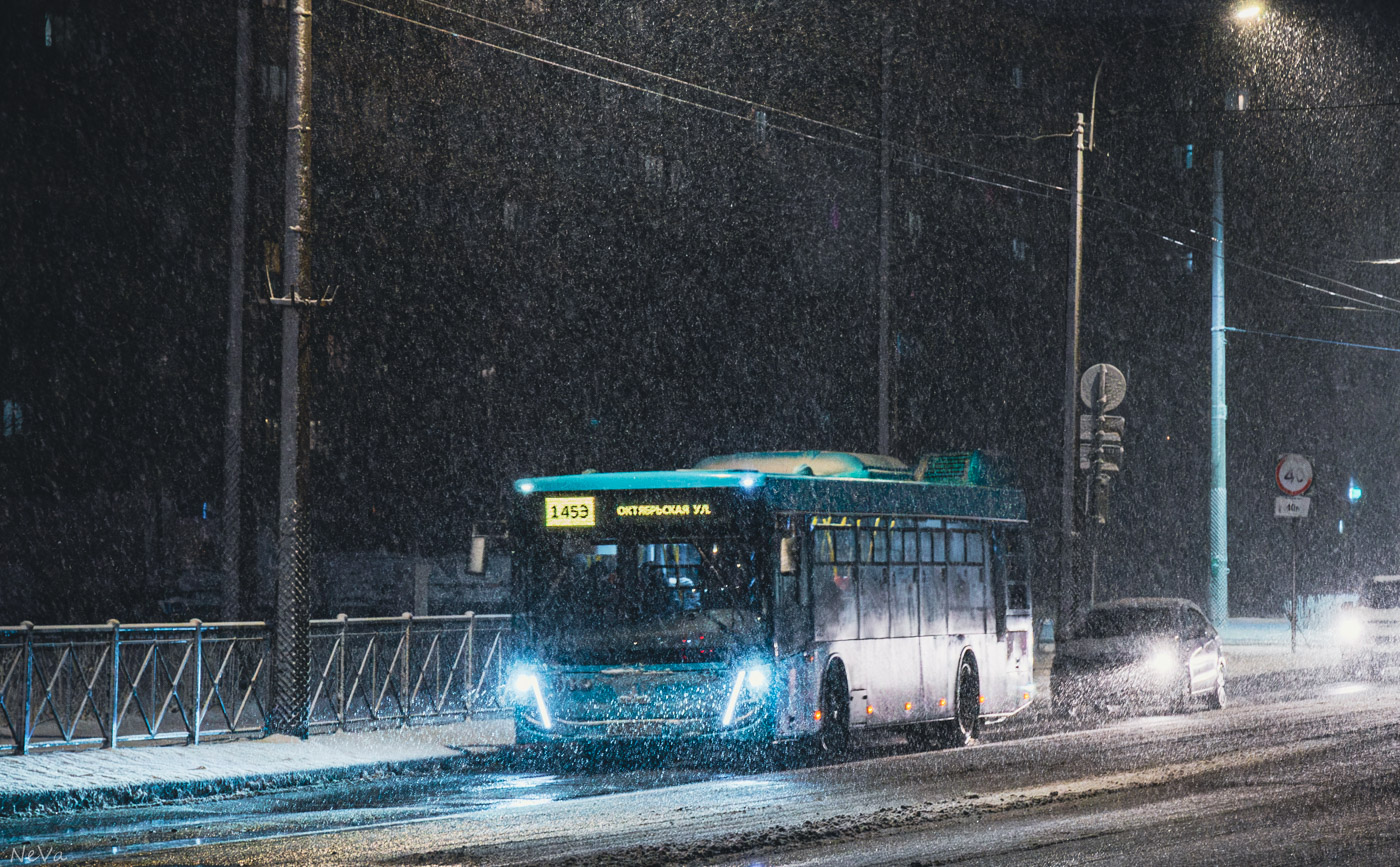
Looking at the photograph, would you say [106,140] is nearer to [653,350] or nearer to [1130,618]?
[653,350]

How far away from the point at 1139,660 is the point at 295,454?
10.8 meters

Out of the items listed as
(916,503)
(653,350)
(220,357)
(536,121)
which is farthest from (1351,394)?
(916,503)

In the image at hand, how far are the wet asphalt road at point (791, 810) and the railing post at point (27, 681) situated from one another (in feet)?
7.91

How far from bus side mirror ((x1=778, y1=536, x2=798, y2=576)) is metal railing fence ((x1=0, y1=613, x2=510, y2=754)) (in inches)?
177

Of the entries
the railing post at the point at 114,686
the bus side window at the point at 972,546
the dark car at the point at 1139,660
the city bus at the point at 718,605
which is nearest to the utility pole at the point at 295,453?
the railing post at the point at 114,686

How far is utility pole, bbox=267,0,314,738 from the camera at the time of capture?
51.2ft

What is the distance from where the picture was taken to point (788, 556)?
15125mm

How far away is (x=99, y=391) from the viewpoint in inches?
1491

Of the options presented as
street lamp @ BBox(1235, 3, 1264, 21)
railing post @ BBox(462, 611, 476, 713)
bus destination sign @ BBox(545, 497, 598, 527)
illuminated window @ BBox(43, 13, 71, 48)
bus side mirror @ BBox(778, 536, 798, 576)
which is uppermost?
illuminated window @ BBox(43, 13, 71, 48)

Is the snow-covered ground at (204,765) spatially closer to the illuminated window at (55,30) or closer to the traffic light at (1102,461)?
the traffic light at (1102,461)

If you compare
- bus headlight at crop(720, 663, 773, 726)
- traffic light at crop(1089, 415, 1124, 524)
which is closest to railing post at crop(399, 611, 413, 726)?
bus headlight at crop(720, 663, 773, 726)

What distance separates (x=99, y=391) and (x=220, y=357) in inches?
106

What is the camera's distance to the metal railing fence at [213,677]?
14328 millimetres

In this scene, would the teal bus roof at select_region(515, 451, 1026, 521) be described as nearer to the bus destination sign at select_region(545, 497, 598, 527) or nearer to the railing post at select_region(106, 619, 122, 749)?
the bus destination sign at select_region(545, 497, 598, 527)
